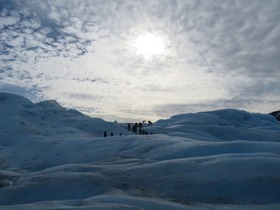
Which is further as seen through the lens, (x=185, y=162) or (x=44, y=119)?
(x=44, y=119)

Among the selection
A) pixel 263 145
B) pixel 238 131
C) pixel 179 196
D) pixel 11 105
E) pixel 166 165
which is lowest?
pixel 179 196

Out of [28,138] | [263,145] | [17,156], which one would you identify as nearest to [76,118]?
[28,138]

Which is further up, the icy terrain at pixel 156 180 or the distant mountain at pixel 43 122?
the distant mountain at pixel 43 122

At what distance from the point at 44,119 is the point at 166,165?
96.6 ft

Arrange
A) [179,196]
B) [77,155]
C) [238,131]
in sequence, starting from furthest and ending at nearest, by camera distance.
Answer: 1. [238,131]
2. [77,155]
3. [179,196]

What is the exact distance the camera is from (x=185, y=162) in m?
9.94

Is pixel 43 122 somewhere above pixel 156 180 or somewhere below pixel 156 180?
above

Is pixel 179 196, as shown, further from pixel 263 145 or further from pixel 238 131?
pixel 238 131

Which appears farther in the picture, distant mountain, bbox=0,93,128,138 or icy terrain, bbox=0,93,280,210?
distant mountain, bbox=0,93,128,138

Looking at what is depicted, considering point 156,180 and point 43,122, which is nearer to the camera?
point 156,180

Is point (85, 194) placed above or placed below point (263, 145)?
below

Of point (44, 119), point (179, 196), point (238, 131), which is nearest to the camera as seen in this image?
point (179, 196)

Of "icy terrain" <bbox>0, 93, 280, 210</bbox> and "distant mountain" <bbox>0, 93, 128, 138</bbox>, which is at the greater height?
"distant mountain" <bbox>0, 93, 128, 138</bbox>

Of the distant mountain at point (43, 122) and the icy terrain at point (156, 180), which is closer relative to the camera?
the icy terrain at point (156, 180)
